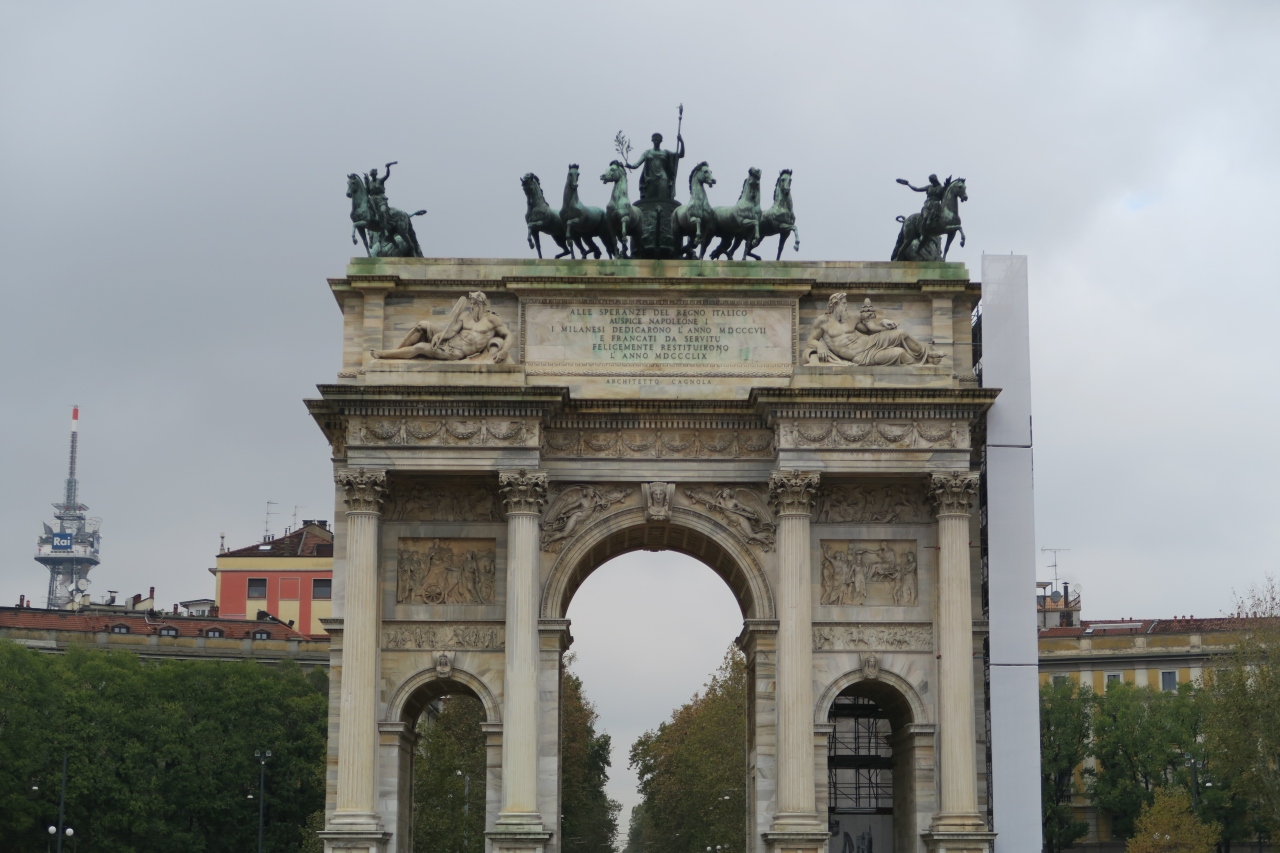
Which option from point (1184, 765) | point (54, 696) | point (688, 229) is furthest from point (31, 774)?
point (1184, 765)

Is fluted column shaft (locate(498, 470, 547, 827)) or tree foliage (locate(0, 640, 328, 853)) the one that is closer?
fluted column shaft (locate(498, 470, 547, 827))

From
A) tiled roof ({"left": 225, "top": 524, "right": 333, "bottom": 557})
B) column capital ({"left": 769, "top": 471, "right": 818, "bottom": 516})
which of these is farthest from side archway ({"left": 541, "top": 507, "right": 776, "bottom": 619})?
tiled roof ({"left": 225, "top": 524, "right": 333, "bottom": 557})

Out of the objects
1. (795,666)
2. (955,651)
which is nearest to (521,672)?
(795,666)

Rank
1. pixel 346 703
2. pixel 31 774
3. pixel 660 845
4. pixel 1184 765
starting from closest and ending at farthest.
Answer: pixel 346 703 < pixel 31 774 < pixel 1184 765 < pixel 660 845

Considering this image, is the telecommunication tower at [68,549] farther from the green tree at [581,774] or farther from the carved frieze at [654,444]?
the carved frieze at [654,444]

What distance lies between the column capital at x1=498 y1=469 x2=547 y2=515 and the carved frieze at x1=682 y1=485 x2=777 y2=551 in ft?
10.1

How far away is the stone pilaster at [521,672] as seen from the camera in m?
36.4

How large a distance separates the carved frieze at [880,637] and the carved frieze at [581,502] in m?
4.81

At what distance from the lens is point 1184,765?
75.4m

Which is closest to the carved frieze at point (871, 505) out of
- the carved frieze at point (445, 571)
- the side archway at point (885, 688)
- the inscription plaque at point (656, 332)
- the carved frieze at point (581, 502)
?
the inscription plaque at point (656, 332)

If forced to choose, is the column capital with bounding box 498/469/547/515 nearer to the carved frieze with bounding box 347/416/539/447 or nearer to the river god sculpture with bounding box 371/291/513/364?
the carved frieze with bounding box 347/416/539/447

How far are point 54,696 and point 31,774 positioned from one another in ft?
8.92

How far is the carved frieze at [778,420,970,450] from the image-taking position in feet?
124

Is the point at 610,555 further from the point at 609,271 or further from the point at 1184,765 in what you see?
the point at 1184,765
